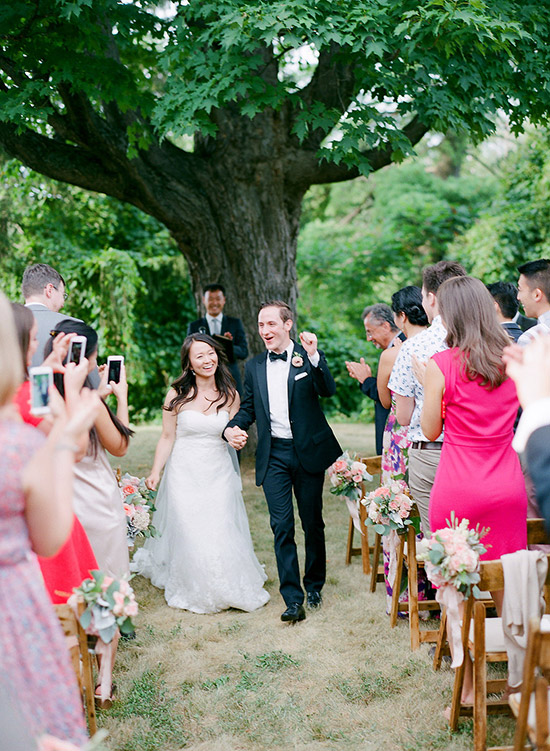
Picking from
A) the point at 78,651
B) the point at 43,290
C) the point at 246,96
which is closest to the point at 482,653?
the point at 78,651

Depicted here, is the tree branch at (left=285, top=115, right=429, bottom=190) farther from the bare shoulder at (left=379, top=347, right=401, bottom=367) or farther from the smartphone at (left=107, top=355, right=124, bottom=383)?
the smartphone at (left=107, top=355, right=124, bottom=383)

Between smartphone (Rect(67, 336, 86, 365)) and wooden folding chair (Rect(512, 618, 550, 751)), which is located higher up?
smartphone (Rect(67, 336, 86, 365))

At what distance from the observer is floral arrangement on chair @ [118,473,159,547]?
5.19m

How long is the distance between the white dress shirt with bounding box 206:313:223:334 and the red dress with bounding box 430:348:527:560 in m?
5.65

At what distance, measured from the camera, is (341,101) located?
25.2 ft

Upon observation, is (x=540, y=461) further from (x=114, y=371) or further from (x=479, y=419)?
(x=114, y=371)

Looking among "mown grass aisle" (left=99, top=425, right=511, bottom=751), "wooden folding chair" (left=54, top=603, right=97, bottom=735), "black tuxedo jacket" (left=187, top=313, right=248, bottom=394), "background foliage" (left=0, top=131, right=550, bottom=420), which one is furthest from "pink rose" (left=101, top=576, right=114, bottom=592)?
"background foliage" (left=0, top=131, right=550, bottom=420)

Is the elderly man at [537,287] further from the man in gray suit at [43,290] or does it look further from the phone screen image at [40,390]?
the phone screen image at [40,390]

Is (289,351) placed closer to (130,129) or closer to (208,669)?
(208,669)

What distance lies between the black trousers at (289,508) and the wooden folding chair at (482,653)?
1769 mm

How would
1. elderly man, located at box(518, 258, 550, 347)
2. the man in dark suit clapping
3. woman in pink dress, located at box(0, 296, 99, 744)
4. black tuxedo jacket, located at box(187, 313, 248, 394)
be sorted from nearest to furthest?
woman in pink dress, located at box(0, 296, 99, 744)
elderly man, located at box(518, 258, 550, 347)
the man in dark suit clapping
black tuxedo jacket, located at box(187, 313, 248, 394)

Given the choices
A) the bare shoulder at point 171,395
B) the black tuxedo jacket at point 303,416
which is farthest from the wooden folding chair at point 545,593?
the bare shoulder at point 171,395

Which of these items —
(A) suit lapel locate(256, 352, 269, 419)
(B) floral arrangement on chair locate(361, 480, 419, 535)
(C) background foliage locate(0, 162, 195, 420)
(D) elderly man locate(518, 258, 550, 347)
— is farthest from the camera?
(C) background foliage locate(0, 162, 195, 420)

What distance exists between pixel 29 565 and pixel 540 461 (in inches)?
63.1
